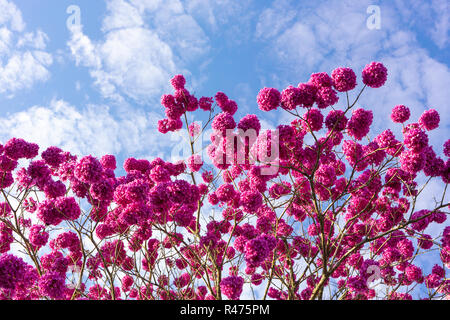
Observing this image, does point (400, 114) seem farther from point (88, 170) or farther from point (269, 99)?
point (88, 170)

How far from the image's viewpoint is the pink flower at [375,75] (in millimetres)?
6098

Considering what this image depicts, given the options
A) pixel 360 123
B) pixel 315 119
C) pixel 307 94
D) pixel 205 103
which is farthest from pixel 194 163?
pixel 360 123

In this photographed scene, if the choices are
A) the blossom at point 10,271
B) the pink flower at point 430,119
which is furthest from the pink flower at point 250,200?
the blossom at point 10,271

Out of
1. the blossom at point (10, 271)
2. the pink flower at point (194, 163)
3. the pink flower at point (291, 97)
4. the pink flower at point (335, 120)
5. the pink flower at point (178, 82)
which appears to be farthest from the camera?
the pink flower at point (178, 82)

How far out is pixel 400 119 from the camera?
21.8ft

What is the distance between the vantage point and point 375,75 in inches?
240

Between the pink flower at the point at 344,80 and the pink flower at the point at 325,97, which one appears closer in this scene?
the pink flower at the point at 344,80

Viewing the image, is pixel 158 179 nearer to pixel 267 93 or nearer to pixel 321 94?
pixel 267 93

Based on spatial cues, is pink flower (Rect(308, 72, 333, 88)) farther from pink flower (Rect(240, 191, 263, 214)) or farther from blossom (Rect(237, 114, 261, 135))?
pink flower (Rect(240, 191, 263, 214))

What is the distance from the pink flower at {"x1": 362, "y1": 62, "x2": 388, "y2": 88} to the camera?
6.10 m

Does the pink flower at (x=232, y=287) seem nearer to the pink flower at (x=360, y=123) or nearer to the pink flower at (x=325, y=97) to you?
the pink flower at (x=325, y=97)

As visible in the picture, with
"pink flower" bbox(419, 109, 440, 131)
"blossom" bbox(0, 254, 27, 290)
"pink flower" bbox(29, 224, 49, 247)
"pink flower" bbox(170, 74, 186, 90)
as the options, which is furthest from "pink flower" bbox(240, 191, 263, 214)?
"pink flower" bbox(29, 224, 49, 247)
